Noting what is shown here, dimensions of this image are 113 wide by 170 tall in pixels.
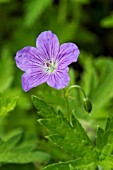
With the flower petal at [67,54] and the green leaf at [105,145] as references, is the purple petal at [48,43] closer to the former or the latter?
the flower petal at [67,54]

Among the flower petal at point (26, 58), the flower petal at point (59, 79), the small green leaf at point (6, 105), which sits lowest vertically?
the small green leaf at point (6, 105)

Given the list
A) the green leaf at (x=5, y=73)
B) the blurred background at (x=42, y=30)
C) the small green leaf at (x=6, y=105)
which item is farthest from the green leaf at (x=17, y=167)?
the blurred background at (x=42, y=30)

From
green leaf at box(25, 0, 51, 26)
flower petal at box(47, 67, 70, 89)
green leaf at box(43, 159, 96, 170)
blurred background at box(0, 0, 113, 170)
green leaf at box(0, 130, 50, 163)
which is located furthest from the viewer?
green leaf at box(25, 0, 51, 26)

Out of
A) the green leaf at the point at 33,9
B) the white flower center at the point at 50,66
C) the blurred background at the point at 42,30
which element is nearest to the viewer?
the white flower center at the point at 50,66

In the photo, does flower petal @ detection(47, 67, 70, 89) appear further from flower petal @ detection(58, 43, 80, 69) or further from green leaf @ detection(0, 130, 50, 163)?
green leaf @ detection(0, 130, 50, 163)

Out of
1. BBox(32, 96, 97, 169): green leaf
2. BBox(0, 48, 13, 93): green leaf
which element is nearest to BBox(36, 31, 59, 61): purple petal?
BBox(32, 96, 97, 169): green leaf

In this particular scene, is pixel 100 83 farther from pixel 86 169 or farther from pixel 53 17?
pixel 53 17

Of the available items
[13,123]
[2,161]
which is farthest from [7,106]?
[13,123]

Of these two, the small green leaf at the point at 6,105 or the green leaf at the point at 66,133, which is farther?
the small green leaf at the point at 6,105
